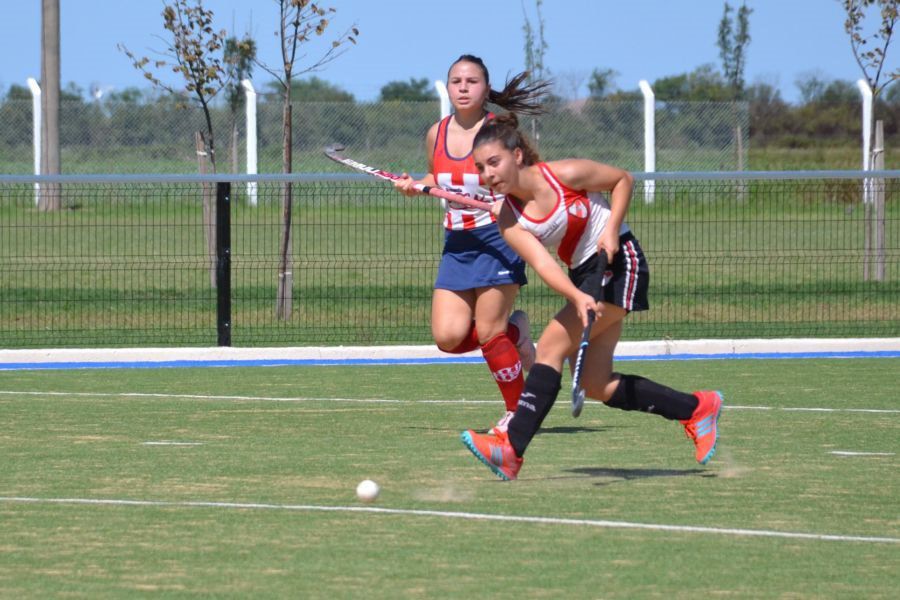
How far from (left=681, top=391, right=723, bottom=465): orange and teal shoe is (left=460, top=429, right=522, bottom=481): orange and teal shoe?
3.10ft

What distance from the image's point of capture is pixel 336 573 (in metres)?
6.20

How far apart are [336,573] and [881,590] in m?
1.86

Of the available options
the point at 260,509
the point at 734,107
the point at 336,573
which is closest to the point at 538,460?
the point at 260,509

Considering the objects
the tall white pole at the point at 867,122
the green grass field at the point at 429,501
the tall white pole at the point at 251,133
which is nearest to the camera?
the green grass field at the point at 429,501

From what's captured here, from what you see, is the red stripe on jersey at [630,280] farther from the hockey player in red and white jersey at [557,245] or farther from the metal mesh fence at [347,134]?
the metal mesh fence at [347,134]

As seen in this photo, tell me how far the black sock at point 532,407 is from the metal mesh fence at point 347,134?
21.4 m

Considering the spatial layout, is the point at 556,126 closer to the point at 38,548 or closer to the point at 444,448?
the point at 444,448

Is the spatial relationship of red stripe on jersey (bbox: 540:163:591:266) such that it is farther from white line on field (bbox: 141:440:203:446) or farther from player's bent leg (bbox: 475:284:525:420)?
white line on field (bbox: 141:440:203:446)

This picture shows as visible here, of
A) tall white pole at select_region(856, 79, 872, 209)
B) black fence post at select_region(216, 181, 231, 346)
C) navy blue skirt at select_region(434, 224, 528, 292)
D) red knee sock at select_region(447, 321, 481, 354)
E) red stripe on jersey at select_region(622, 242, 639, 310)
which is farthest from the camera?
tall white pole at select_region(856, 79, 872, 209)

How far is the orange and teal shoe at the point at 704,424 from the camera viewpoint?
859 cm

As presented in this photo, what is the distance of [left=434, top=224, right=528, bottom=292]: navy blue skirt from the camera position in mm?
9805

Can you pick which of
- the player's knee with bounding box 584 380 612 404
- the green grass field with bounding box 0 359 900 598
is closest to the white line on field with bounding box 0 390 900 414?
the green grass field with bounding box 0 359 900 598

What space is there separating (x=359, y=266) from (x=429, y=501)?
10.4m

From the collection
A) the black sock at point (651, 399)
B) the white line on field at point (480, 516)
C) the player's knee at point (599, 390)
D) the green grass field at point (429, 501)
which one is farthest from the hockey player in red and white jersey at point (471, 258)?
the white line on field at point (480, 516)
